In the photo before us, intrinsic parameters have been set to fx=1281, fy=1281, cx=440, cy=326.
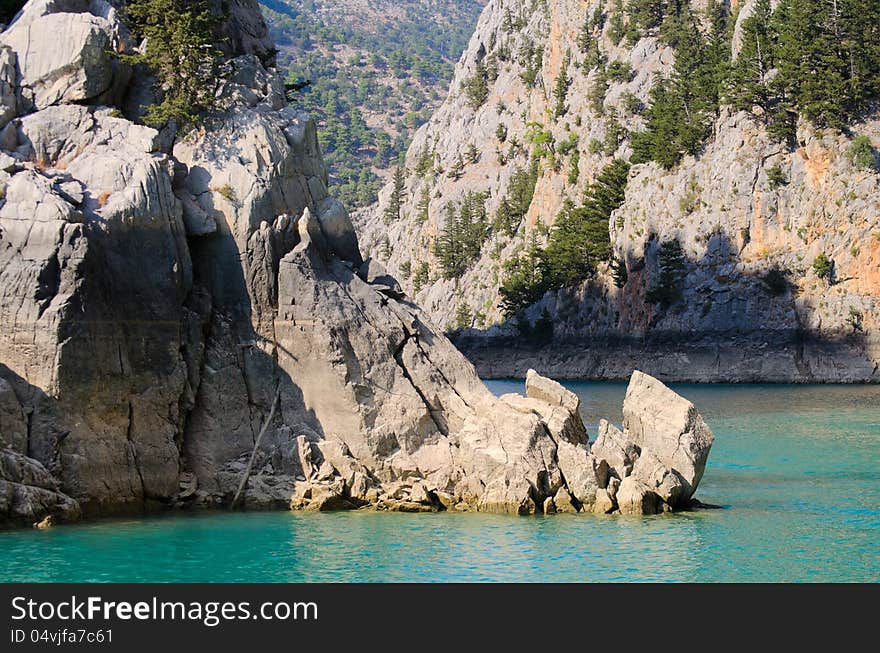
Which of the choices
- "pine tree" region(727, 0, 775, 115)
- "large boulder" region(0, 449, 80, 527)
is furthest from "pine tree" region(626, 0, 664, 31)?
"large boulder" region(0, 449, 80, 527)

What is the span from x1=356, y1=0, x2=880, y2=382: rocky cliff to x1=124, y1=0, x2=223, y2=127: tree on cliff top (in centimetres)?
6618

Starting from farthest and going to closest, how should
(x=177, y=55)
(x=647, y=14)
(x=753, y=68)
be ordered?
(x=647, y=14) < (x=753, y=68) < (x=177, y=55)

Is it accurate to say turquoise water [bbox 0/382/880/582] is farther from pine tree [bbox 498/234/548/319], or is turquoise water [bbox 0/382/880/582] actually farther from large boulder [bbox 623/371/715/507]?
pine tree [bbox 498/234/548/319]

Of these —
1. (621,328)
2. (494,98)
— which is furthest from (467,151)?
(621,328)

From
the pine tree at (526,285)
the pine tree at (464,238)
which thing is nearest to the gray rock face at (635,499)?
the pine tree at (526,285)

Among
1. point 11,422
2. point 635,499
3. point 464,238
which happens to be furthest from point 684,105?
point 11,422

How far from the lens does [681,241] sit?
349 feet

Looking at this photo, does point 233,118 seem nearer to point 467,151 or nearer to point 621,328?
point 621,328

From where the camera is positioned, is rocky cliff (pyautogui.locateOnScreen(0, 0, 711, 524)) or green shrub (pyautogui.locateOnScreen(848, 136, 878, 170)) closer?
rocky cliff (pyautogui.locateOnScreen(0, 0, 711, 524))

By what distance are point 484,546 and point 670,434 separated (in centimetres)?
745

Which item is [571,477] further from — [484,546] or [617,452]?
[484,546]

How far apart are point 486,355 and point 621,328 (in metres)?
20.3

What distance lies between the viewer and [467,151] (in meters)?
174

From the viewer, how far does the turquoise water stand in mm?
26516
